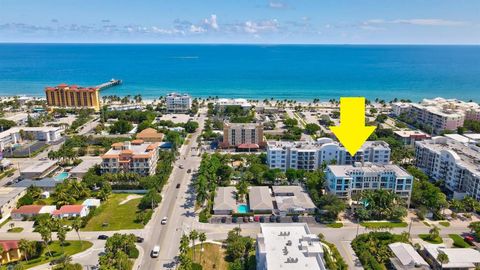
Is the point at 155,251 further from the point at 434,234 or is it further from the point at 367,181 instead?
the point at 434,234

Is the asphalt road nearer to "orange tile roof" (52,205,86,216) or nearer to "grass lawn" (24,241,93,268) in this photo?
"grass lawn" (24,241,93,268)

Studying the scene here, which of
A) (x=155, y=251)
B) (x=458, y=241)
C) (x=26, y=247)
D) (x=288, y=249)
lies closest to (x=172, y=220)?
(x=155, y=251)

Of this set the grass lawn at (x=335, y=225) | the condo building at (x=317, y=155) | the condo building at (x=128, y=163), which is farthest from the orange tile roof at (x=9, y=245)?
the condo building at (x=317, y=155)

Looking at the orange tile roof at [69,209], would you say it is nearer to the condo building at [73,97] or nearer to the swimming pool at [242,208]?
the swimming pool at [242,208]

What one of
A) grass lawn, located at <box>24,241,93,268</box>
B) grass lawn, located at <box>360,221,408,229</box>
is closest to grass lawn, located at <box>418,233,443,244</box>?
grass lawn, located at <box>360,221,408,229</box>

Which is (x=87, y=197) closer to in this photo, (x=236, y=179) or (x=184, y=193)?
(x=184, y=193)
